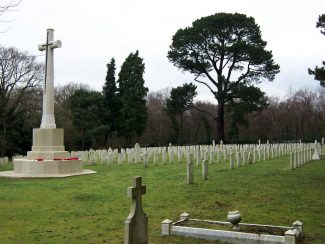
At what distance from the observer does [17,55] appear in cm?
3534

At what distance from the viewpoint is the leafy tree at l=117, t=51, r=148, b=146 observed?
1704 inches

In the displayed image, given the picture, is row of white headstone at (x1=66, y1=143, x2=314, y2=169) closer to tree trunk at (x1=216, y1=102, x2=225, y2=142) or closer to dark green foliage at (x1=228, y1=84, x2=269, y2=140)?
dark green foliage at (x1=228, y1=84, x2=269, y2=140)

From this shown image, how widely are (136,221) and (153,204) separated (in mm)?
3983

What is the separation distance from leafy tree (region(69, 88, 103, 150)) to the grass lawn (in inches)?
1087

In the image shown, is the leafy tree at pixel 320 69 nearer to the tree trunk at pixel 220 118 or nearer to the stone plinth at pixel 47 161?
the stone plinth at pixel 47 161

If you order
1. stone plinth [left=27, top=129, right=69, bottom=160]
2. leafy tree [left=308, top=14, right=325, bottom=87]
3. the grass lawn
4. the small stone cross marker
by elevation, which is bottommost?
the grass lawn

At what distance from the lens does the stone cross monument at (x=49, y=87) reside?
62.6 ft

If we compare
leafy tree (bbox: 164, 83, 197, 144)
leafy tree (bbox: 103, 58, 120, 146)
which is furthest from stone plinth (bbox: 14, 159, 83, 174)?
leafy tree (bbox: 164, 83, 197, 144)

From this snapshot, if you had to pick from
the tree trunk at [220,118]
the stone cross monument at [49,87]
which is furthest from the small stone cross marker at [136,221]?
the tree trunk at [220,118]

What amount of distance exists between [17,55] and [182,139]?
2628 cm

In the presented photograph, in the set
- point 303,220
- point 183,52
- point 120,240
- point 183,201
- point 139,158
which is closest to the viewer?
point 120,240

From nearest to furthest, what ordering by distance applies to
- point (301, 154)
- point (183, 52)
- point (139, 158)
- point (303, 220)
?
1. point (303, 220)
2. point (301, 154)
3. point (139, 158)
4. point (183, 52)

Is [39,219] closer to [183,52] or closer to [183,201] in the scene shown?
[183,201]

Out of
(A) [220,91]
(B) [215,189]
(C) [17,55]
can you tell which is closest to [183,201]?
(B) [215,189]
